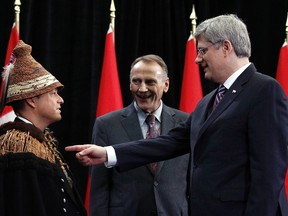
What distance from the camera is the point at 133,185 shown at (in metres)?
3.27

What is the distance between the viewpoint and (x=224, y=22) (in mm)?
2729

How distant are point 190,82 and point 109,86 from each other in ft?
2.32

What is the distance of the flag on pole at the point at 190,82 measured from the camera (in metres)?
4.88

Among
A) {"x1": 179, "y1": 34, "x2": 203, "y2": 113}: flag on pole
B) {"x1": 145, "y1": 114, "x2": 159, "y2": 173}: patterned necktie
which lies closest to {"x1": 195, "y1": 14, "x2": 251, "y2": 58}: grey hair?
{"x1": 145, "y1": 114, "x2": 159, "y2": 173}: patterned necktie

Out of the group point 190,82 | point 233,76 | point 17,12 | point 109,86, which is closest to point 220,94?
point 233,76

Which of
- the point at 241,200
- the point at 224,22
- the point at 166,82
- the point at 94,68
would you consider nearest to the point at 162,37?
the point at 94,68

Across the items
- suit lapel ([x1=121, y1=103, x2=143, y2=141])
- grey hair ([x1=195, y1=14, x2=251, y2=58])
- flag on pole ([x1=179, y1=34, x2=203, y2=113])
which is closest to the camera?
grey hair ([x1=195, y1=14, x2=251, y2=58])

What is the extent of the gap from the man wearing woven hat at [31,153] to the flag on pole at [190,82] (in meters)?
2.23

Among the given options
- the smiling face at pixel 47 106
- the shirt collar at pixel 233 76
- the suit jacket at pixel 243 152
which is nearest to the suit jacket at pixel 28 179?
the smiling face at pixel 47 106

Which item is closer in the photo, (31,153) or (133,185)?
(31,153)

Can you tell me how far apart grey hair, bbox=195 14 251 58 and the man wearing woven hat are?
763 mm

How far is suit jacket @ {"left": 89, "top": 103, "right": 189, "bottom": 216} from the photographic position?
3.25 metres

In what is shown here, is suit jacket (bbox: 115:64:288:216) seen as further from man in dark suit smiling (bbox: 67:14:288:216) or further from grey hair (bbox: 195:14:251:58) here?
grey hair (bbox: 195:14:251:58)

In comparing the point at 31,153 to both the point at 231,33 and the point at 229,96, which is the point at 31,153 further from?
the point at 231,33
